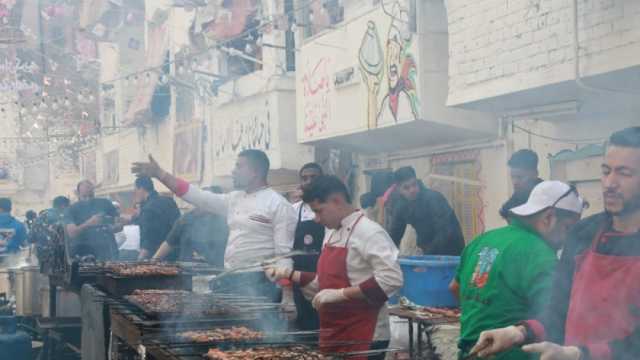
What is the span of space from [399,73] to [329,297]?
786 cm

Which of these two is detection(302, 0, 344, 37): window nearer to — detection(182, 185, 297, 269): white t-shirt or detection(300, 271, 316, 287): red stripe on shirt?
detection(182, 185, 297, 269): white t-shirt

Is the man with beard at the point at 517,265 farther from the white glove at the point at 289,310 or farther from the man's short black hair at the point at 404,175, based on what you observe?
the man's short black hair at the point at 404,175

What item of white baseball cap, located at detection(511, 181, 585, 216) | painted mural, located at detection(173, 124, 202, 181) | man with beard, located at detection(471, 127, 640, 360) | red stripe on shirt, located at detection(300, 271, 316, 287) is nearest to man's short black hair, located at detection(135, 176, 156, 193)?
red stripe on shirt, located at detection(300, 271, 316, 287)

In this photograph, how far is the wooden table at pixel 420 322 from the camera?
6141mm

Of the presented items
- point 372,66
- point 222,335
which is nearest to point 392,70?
point 372,66

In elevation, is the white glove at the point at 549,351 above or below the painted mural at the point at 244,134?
below

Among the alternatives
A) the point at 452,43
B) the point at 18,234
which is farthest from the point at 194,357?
the point at 18,234

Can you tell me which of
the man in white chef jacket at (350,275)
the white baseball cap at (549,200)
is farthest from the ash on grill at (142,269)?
the white baseball cap at (549,200)

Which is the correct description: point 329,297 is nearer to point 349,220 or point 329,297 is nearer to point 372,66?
point 349,220

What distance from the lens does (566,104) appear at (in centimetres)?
959

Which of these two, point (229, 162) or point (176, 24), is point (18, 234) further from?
point (176, 24)

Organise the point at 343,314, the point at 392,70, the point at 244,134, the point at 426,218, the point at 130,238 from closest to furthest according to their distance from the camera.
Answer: the point at 343,314
the point at 426,218
the point at 392,70
the point at 130,238
the point at 244,134

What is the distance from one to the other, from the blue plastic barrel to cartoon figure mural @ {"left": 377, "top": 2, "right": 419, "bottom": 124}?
Result: 5.38m

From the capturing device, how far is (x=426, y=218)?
7.99 meters
